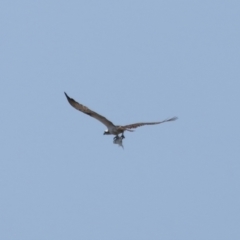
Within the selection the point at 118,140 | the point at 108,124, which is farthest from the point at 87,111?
the point at 118,140

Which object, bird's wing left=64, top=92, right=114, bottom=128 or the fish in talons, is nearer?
bird's wing left=64, top=92, right=114, bottom=128

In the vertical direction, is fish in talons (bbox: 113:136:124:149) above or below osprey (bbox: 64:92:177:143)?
below

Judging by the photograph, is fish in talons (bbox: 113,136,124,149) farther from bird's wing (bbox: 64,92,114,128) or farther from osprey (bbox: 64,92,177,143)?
bird's wing (bbox: 64,92,114,128)

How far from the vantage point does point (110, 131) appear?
2616 centimetres

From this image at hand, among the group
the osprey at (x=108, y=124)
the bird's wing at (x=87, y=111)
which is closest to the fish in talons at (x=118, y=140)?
the osprey at (x=108, y=124)

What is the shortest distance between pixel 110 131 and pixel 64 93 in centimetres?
315

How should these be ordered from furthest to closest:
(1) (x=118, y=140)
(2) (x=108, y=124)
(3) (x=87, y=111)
Answer: (1) (x=118, y=140) → (2) (x=108, y=124) → (3) (x=87, y=111)

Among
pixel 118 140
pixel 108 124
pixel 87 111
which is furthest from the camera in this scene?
pixel 118 140

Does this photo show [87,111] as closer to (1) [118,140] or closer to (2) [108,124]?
(2) [108,124]

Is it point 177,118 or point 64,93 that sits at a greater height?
point 64,93

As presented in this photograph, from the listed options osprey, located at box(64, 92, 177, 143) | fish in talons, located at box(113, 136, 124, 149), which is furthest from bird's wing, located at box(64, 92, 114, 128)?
fish in talons, located at box(113, 136, 124, 149)

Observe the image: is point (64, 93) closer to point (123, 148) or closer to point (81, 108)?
point (81, 108)

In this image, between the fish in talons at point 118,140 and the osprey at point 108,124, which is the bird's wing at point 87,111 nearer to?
the osprey at point 108,124

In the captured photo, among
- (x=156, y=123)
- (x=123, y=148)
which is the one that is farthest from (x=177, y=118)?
(x=123, y=148)
